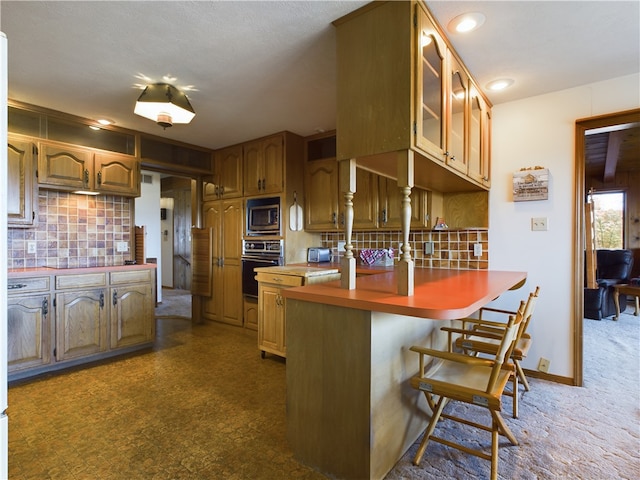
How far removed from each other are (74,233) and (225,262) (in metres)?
1.60

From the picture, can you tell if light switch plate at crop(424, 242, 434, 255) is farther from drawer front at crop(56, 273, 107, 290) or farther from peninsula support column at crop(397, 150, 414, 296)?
drawer front at crop(56, 273, 107, 290)

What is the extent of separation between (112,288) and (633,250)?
8.30 metres

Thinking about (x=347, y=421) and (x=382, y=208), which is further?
(x=382, y=208)

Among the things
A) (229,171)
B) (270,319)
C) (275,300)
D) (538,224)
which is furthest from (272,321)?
(538,224)

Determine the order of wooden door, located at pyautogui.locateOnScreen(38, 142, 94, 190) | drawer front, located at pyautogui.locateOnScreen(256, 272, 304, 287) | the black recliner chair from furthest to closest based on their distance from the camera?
the black recliner chair
wooden door, located at pyautogui.locateOnScreen(38, 142, 94, 190)
drawer front, located at pyautogui.locateOnScreen(256, 272, 304, 287)

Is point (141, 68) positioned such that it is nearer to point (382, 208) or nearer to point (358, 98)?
point (358, 98)

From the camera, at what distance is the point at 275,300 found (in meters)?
3.00

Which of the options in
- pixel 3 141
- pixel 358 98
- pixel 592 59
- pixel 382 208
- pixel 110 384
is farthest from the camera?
pixel 382 208

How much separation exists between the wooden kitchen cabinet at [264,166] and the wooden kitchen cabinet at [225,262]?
328 mm

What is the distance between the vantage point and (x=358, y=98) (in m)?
1.67

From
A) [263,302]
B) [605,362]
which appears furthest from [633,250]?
[263,302]

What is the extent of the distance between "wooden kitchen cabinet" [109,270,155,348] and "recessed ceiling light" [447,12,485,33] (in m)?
3.35

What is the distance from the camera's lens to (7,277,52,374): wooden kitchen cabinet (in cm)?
261

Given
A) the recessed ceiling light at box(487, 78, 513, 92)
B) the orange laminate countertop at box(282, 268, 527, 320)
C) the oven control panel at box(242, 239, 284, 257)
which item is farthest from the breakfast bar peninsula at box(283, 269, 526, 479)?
the oven control panel at box(242, 239, 284, 257)
